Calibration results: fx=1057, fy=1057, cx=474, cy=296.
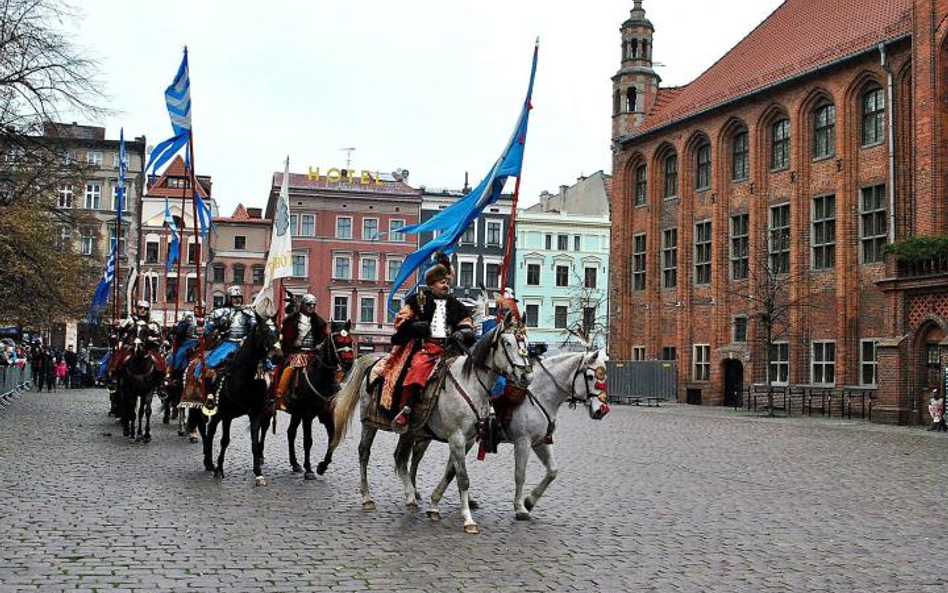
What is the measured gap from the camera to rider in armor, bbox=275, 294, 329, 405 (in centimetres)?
1516

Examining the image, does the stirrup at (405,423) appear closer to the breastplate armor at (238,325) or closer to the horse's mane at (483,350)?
the horse's mane at (483,350)

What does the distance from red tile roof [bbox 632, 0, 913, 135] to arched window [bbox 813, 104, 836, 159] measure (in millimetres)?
1814

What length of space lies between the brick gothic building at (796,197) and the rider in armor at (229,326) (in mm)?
22978

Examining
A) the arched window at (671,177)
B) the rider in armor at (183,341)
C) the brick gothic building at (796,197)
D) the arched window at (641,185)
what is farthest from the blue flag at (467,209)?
the arched window at (641,185)

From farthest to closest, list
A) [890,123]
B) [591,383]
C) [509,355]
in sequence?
[890,123] → [591,383] → [509,355]

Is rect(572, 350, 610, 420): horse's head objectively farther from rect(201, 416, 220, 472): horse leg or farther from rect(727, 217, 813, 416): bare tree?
rect(727, 217, 813, 416): bare tree

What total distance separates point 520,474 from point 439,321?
6.28ft

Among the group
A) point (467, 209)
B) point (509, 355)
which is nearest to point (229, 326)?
point (467, 209)

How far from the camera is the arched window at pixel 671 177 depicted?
52719 mm

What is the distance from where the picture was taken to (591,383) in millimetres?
11969

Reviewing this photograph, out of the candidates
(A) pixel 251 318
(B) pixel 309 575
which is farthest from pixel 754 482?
(B) pixel 309 575

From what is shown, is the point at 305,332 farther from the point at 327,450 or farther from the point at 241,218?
the point at 241,218

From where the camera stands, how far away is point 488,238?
86938 millimetres

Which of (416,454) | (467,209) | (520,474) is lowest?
(520,474)
